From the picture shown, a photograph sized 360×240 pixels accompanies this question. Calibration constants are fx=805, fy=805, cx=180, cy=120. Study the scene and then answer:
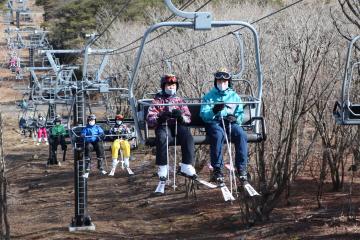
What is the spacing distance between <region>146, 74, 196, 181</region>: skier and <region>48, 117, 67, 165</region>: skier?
18813mm

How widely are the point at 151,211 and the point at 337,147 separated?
7.84 m

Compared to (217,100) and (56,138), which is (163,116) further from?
(56,138)

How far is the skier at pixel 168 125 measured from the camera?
446 inches

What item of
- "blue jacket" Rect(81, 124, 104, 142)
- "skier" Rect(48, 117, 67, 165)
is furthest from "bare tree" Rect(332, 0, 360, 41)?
"skier" Rect(48, 117, 67, 165)

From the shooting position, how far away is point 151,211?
30062 millimetres

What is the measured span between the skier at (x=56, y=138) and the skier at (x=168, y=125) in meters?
18.8

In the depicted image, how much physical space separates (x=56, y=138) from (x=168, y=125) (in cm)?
2540

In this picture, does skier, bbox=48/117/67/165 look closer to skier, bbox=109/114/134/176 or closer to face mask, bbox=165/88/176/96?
skier, bbox=109/114/134/176

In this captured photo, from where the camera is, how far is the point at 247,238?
75.8ft

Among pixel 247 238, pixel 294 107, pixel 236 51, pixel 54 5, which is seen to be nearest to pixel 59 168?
pixel 236 51

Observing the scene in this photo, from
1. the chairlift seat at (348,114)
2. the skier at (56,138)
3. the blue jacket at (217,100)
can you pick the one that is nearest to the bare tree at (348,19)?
the chairlift seat at (348,114)

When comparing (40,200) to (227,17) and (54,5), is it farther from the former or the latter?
(54,5)

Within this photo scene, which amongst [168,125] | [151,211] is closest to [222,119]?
[168,125]

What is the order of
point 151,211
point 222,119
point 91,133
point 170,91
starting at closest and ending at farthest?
point 222,119 < point 170,91 < point 91,133 < point 151,211
